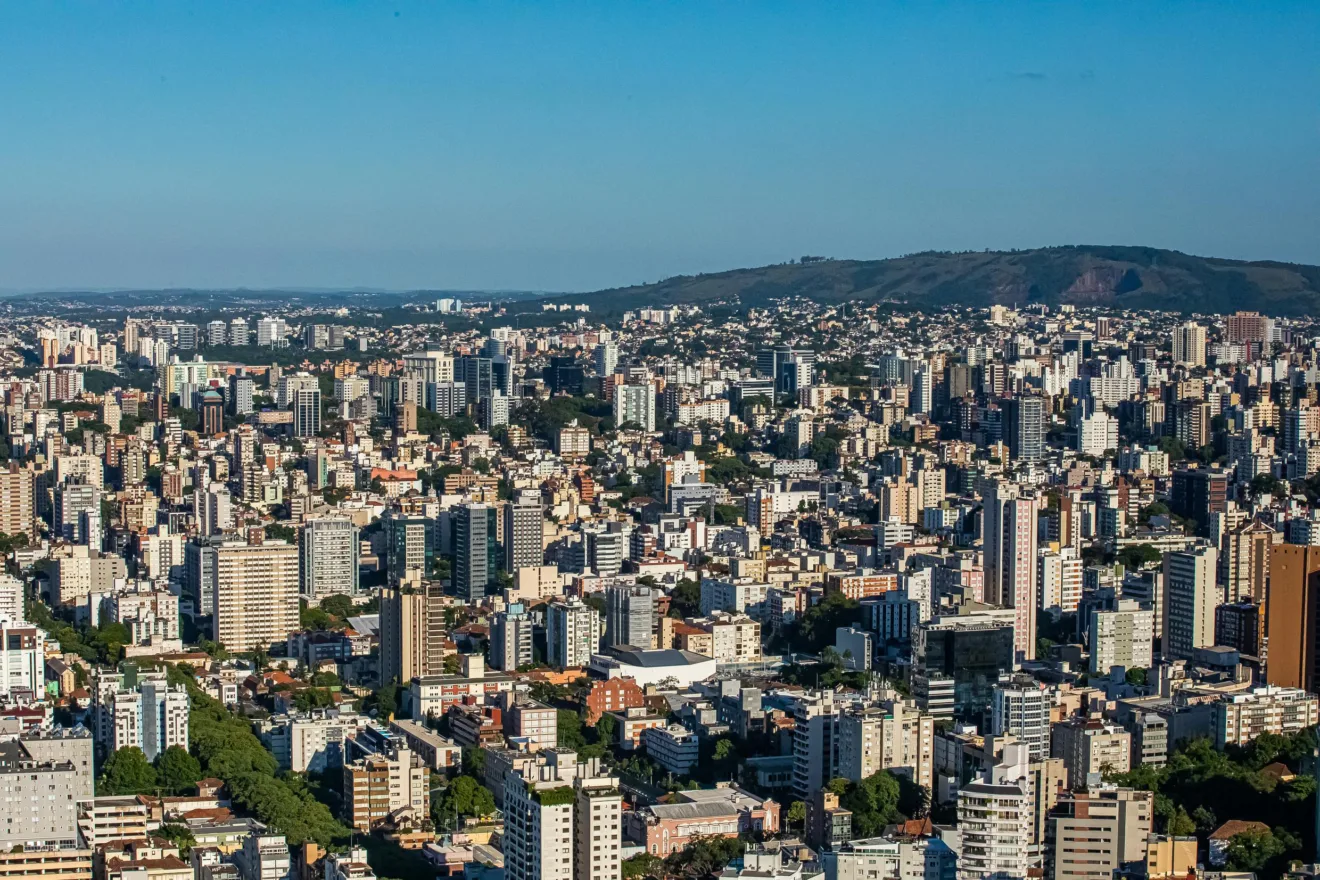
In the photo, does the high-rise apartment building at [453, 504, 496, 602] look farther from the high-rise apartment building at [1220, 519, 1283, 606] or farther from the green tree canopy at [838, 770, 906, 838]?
the green tree canopy at [838, 770, 906, 838]

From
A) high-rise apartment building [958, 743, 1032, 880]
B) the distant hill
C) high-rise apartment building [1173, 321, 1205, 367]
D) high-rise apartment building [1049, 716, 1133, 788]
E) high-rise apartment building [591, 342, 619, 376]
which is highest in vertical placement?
the distant hill

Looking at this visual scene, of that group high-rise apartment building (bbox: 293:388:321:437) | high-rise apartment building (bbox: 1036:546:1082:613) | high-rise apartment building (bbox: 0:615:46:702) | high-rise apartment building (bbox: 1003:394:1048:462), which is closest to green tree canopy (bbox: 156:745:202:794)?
high-rise apartment building (bbox: 0:615:46:702)

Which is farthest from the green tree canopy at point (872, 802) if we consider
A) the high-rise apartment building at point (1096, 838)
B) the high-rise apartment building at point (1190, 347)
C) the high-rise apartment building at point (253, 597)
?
the high-rise apartment building at point (1190, 347)

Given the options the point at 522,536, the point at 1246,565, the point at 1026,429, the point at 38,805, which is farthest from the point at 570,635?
the point at 1026,429

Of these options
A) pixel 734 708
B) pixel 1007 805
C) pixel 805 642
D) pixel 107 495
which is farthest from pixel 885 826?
pixel 107 495

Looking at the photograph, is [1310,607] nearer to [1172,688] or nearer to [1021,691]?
[1172,688]

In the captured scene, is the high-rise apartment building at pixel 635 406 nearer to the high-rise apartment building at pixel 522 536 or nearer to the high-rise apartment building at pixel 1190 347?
the high-rise apartment building at pixel 1190 347

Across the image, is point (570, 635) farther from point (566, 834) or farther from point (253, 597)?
point (566, 834)
